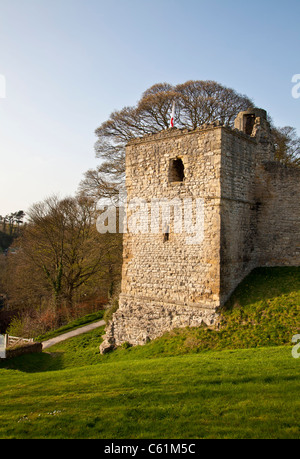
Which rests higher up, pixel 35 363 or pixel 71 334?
pixel 35 363

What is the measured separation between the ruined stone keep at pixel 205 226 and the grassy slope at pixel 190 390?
1.11 m

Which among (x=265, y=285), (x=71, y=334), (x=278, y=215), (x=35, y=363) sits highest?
(x=278, y=215)

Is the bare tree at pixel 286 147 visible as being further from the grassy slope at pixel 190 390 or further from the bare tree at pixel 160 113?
the grassy slope at pixel 190 390

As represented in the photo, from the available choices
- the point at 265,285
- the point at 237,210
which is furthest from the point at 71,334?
the point at 237,210

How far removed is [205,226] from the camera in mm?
12172

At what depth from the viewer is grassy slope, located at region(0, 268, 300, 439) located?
524cm

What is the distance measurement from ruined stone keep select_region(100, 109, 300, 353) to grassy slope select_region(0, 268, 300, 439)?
1108 millimetres

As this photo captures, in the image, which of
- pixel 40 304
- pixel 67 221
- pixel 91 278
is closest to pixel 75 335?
pixel 91 278

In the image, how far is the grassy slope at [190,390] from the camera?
5.24 metres

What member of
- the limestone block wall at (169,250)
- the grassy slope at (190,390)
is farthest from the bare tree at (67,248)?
the grassy slope at (190,390)

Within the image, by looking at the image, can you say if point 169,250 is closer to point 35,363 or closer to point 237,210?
point 237,210

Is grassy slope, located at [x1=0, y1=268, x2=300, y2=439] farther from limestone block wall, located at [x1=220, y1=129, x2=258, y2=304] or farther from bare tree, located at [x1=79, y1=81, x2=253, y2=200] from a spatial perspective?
bare tree, located at [x1=79, y1=81, x2=253, y2=200]

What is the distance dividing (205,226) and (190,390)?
638 centimetres
